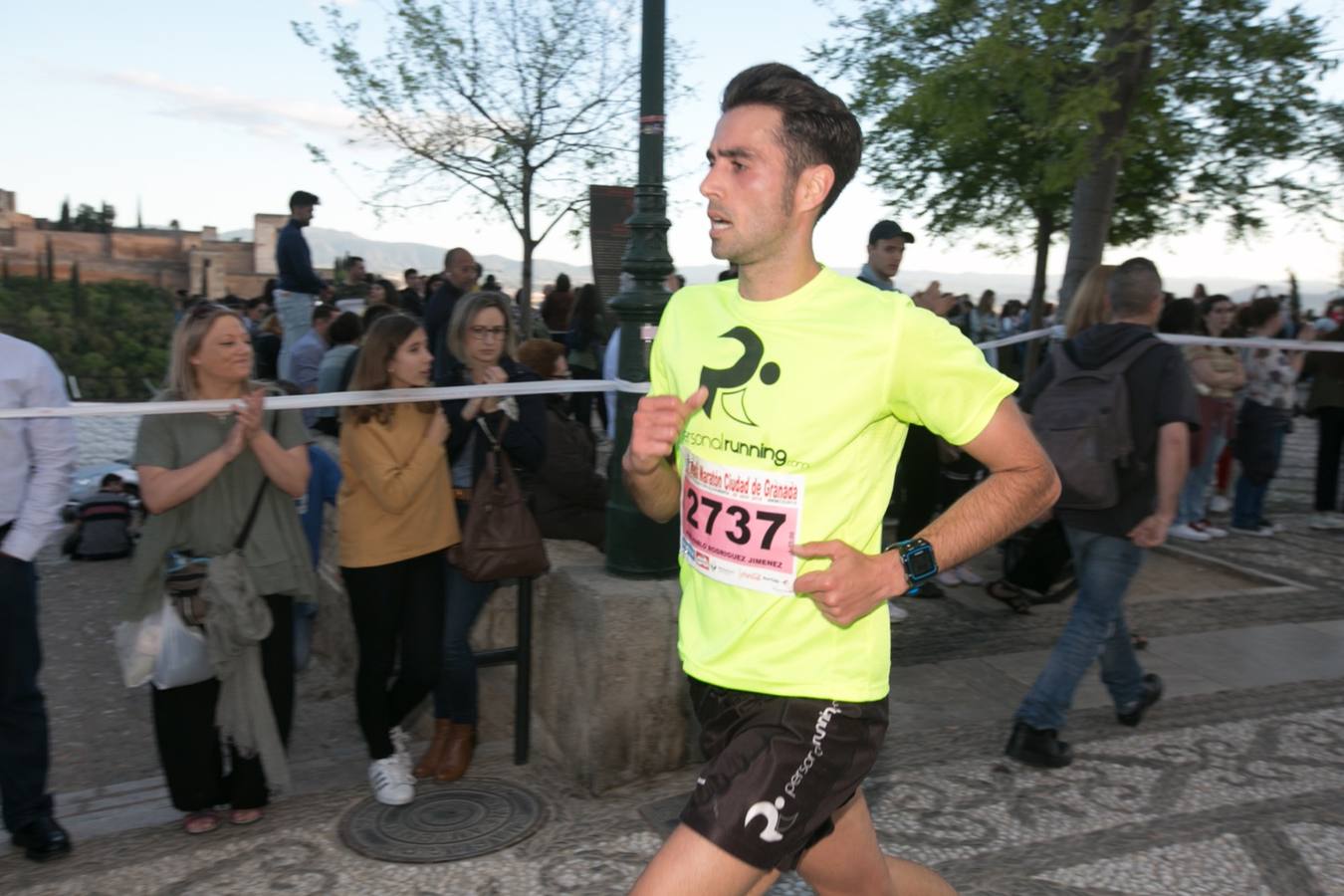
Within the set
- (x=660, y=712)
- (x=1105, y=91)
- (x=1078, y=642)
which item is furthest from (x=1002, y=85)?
(x=660, y=712)

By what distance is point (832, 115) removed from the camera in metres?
2.27

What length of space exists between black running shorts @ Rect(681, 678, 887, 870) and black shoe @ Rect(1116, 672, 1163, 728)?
304 centimetres

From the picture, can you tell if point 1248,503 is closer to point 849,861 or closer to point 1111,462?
point 1111,462

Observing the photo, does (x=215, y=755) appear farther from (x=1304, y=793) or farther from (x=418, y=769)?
(x=1304, y=793)

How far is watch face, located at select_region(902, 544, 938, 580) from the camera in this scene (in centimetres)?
214

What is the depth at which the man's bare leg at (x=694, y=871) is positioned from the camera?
1986 millimetres

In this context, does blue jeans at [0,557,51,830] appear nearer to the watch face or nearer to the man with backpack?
the watch face

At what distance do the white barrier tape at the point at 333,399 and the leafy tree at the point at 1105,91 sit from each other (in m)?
7.82

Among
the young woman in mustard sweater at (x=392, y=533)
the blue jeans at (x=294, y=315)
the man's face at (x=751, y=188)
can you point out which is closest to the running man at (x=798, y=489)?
the man's face at (x=751, y=188)

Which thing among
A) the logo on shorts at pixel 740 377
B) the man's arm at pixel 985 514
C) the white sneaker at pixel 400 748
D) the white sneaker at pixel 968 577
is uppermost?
the logo on shorts at pixel 740 377

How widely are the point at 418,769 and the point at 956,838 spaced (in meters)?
2.06

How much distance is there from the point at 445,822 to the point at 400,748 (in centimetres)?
38

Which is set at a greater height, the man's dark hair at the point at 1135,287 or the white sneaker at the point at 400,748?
the man's dark hair at the point at 1135,287

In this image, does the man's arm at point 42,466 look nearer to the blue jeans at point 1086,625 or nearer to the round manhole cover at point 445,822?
the round manhole cover at point 445,822
